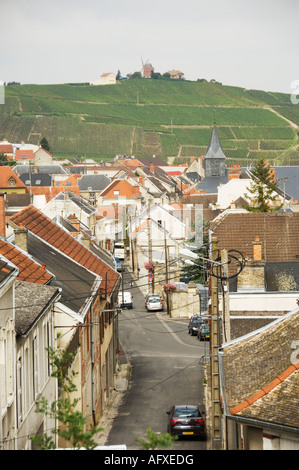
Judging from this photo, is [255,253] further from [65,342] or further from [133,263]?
[133,263]

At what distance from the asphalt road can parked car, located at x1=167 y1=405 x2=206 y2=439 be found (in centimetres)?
27

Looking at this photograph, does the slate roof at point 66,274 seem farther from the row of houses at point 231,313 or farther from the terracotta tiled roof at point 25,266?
the terracotta tiled roof at point 25,266

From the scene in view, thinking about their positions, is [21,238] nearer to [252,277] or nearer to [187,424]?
[187,424]

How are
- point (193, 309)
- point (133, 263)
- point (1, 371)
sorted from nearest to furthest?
point (1, 371) < point (193, 309) < point (133, 263)

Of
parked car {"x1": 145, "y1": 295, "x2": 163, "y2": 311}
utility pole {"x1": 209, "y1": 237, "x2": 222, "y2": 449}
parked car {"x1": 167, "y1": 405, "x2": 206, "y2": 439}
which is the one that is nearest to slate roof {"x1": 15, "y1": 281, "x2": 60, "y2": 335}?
utility pole {"x1": 209, "y1": 237, "x2": 222, "y2": 449}

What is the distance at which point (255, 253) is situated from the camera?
31.9 meters

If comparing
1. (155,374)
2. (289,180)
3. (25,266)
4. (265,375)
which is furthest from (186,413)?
(289,180)

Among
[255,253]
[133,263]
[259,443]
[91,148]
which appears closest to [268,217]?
[255,253]

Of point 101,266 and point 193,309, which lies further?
point 193,309

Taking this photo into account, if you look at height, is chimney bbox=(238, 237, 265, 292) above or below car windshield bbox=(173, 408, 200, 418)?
above

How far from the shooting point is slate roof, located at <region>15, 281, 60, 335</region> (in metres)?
15.4

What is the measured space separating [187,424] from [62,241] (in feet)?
30.9

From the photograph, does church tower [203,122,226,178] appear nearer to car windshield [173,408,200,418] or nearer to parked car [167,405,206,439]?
car windshield [173,408,200,418]
